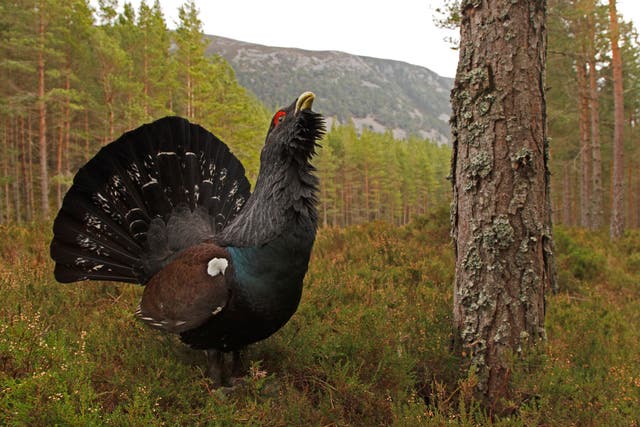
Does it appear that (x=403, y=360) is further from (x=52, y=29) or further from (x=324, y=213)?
(x=324, y=213)

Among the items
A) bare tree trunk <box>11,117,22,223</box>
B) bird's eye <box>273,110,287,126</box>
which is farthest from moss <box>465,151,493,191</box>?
bare tree trunk <box>11,117,22,223</box>

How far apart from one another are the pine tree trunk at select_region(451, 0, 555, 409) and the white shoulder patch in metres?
1.86

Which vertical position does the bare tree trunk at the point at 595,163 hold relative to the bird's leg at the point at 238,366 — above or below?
above

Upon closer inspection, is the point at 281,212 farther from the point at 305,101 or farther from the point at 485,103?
the point at 485,103

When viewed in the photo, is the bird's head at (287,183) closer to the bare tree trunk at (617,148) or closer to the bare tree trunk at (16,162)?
the bare tree trunk at (617,148)

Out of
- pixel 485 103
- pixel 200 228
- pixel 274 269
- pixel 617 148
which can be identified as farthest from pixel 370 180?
pixel 274 269

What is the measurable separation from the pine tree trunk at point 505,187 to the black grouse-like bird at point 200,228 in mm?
1273

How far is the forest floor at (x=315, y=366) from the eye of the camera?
2.25m

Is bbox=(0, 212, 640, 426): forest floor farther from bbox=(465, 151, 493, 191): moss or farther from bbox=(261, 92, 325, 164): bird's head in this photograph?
bbox=(261, 92, 325, 164): bird's head

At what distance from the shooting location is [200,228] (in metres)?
3.60

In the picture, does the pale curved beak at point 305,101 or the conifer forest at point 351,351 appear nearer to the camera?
the conifer forest at point 351,351

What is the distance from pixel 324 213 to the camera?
4878cm

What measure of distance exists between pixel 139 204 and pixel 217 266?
1354mm

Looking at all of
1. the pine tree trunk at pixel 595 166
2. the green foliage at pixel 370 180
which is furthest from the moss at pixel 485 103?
the green foliage at pixel 370 180
